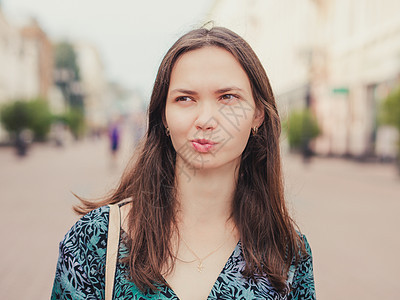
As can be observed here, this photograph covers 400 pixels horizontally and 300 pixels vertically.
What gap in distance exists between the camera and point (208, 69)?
1.55 metres

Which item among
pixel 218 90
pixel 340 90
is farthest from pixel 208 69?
pixel 340 90

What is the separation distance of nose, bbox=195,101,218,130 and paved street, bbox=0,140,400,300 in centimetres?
71

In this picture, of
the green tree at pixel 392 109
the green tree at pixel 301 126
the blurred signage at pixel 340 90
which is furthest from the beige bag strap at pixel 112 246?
the green tree at pixel 301 126

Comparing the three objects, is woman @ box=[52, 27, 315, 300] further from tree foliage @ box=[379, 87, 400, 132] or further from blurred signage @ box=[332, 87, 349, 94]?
blurred signage @ box=[332, 87, 349, 94]

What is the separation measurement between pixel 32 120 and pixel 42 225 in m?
27.9

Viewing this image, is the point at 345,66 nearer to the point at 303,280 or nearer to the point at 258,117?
the point at 258,117

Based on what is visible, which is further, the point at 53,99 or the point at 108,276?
the point at 53,99

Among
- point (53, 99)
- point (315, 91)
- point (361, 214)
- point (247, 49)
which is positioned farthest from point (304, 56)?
point (53, 99)

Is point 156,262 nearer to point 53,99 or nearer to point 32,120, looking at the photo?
point 32,120

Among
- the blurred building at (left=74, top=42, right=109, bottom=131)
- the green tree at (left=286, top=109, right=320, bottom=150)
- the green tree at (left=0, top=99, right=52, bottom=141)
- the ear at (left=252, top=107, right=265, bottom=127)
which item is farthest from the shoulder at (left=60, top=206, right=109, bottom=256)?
the blurred building at (left=74, top=42, right=109, bottom=131)

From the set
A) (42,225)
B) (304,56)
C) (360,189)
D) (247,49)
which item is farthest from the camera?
(304,56)

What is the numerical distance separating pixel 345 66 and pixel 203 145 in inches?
1062

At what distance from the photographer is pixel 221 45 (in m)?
1.58

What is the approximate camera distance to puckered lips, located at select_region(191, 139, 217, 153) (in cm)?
155
